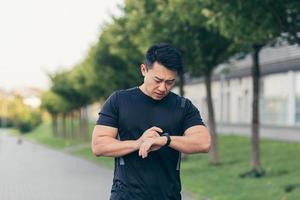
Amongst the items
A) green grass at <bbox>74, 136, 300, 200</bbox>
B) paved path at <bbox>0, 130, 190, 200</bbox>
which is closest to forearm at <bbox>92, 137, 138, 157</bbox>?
green grass at <bbox>74, 136, 300, 200</bbox>

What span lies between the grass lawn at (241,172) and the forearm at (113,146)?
8.34m

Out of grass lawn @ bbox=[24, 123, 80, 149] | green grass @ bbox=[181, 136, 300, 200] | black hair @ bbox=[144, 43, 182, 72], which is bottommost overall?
grass lawn @ bbox=[24, 123, 80, 149]

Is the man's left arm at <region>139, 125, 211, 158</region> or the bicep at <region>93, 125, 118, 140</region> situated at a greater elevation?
the bicep at <region>93, 125, 118, 140</region>

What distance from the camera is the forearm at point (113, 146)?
3.48 meters

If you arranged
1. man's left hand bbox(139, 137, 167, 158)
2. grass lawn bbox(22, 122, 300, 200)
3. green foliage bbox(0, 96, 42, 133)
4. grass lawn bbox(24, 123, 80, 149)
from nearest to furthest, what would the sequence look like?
1. man's left hand bbox(139, 137, 167, 158)
2. grass lawn bbox(22, 122, 300, 200)
3. grass lawn bbox(24, 123, 80, 149)
4. green foliage bbox(0, 96, 42, 133)

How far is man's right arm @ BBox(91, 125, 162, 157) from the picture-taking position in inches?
136

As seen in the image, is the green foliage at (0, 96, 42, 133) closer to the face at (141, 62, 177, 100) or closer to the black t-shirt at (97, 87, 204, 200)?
the black t-shirt at (97, 87, 204, 200)

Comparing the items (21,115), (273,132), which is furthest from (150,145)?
(21,115)

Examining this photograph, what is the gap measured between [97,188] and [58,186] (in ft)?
4.29

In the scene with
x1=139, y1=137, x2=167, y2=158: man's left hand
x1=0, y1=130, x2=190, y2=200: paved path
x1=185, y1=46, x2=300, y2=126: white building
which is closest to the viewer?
x1=139, y1=137, x2=167, y2=158: man's left hand

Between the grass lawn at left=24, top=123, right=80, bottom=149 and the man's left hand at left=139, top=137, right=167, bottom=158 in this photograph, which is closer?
the man's left hand at left=139, top=137, right=167, bottom=158

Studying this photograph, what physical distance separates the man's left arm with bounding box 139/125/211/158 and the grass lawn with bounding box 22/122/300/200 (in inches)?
321

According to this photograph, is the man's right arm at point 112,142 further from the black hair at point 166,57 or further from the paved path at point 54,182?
the paved path at point 54,182

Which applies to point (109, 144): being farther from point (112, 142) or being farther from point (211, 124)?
point (211, 124)
